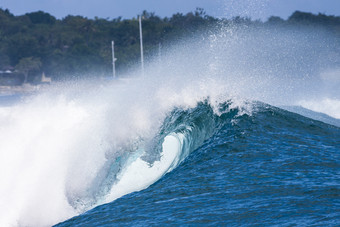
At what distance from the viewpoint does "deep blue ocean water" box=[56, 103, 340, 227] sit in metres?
6.02

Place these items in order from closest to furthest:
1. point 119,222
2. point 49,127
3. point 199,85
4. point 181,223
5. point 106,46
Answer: point 181,223, point 119,222, point 49,127, point 199,85, point 106,46

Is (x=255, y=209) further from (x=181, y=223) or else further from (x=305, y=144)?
(x=305, y=144)

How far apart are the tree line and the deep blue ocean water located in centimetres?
6286

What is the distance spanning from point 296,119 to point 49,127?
204 inches

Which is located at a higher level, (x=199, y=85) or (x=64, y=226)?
(x=199, y=85)

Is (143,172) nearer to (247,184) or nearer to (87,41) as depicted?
(247,184)

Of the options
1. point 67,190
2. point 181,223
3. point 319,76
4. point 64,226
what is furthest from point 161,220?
point 319,76

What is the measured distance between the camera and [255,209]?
610cm

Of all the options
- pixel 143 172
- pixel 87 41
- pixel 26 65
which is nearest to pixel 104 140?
pixel 143 172

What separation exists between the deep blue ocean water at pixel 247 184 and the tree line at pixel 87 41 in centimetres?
6286

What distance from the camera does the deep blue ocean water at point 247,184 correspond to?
6.02m

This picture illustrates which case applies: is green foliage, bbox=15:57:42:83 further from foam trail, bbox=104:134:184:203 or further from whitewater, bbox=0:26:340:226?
foam trail, bbox=104:134:184:203

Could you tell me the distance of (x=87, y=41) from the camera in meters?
103

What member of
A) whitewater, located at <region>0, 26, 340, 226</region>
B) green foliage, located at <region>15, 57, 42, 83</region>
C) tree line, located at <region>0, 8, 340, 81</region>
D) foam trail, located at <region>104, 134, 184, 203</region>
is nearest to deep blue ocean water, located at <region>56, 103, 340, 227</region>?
whitewater, located at <region>0, 26, 340, 226</region>
